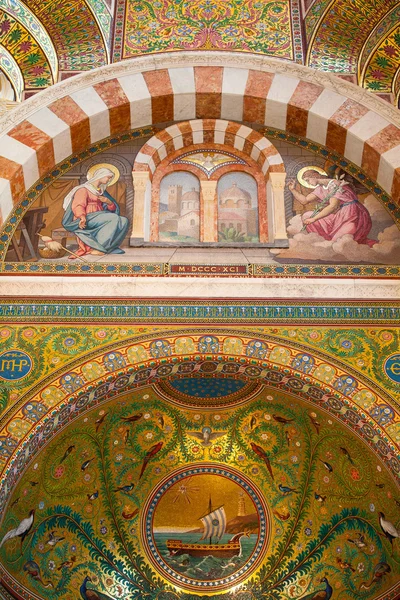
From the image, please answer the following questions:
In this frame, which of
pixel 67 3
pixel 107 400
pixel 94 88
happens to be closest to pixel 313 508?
pixel 107 400

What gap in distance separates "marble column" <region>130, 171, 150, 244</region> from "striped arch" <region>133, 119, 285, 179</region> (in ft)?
0.31

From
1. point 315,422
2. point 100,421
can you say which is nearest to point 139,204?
point 100,421

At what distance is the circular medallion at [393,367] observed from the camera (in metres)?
6.75

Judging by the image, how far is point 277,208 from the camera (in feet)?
25.2

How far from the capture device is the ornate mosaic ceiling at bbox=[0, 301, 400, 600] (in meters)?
6.74

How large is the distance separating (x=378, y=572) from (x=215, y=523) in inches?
62.1

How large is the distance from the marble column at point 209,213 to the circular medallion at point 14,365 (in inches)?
79.0

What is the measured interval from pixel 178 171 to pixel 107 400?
8.13 feet

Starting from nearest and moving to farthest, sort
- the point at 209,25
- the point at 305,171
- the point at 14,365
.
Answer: the point at 14,365, the point at 305,171, the point at 209,25

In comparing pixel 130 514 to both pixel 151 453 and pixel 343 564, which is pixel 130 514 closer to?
pixel 151 453

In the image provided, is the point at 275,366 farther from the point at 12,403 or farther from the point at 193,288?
A: the point at 12,403

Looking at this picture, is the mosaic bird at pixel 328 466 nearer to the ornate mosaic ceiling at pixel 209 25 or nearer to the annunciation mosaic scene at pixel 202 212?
the annunciation mosaic scene at pixel 202 212

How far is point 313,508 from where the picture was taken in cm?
766

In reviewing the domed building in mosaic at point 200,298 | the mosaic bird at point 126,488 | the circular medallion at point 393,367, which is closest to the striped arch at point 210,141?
the domed building in mosaic at point 200,298
